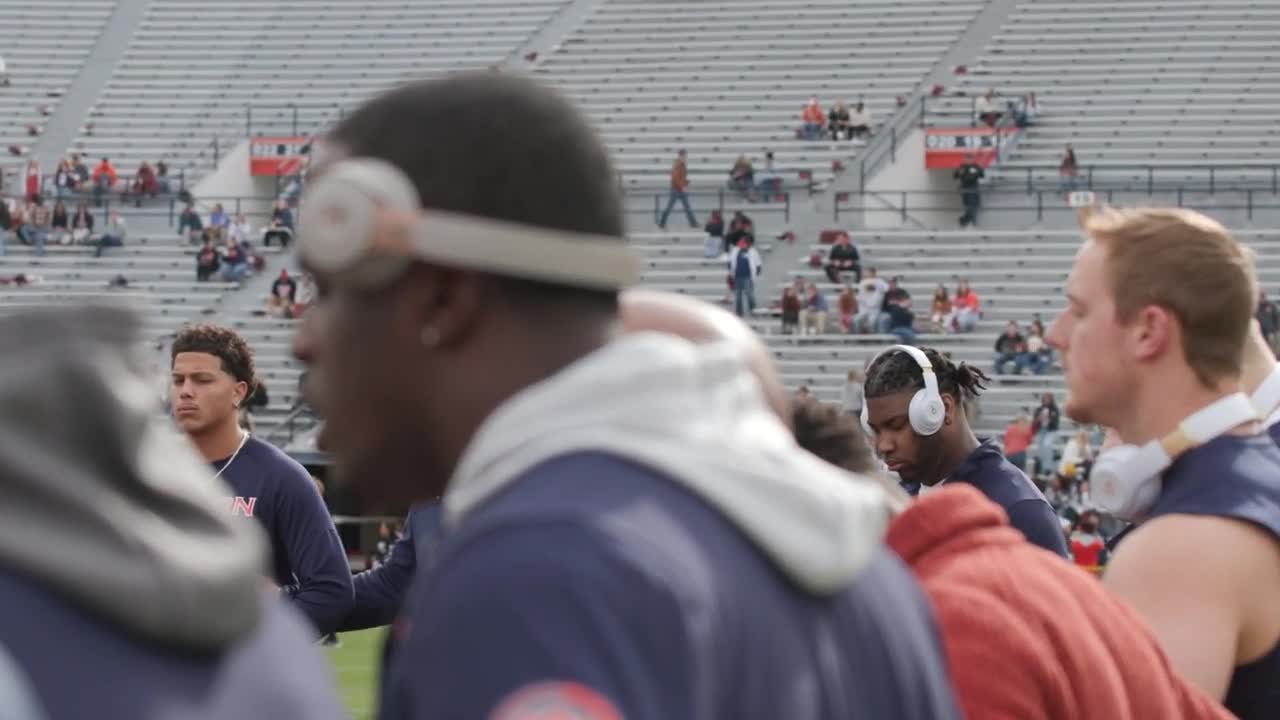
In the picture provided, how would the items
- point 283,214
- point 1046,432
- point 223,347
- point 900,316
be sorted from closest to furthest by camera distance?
point 223,347, point 1046,432, point 900,316, point 283,214

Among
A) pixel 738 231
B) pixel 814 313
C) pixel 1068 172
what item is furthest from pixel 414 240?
pixel 1068 172

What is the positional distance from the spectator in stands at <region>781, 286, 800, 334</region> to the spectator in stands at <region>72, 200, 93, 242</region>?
40.6ft

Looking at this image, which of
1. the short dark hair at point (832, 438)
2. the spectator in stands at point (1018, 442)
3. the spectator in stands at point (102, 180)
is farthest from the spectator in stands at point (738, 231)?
the short dark hair at point (832, 438)

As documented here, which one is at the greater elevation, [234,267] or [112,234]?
[112,234]

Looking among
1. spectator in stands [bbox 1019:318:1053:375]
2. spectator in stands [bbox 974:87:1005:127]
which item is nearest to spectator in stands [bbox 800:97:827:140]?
spectator in stands [bbox 974:87:1005:127]

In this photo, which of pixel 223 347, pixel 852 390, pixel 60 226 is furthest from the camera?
pixel 60 226

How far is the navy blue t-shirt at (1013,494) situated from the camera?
5633 mm

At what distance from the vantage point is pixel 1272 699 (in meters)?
3.20

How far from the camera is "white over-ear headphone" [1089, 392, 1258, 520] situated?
329cm

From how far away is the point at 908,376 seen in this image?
6.12 meters

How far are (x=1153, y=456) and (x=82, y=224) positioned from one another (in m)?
33.5

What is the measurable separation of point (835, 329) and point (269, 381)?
775 cm

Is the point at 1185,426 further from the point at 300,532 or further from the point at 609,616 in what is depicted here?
the point at 300,532

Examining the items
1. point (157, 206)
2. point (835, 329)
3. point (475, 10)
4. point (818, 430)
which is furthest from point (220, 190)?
point (818, 430)
